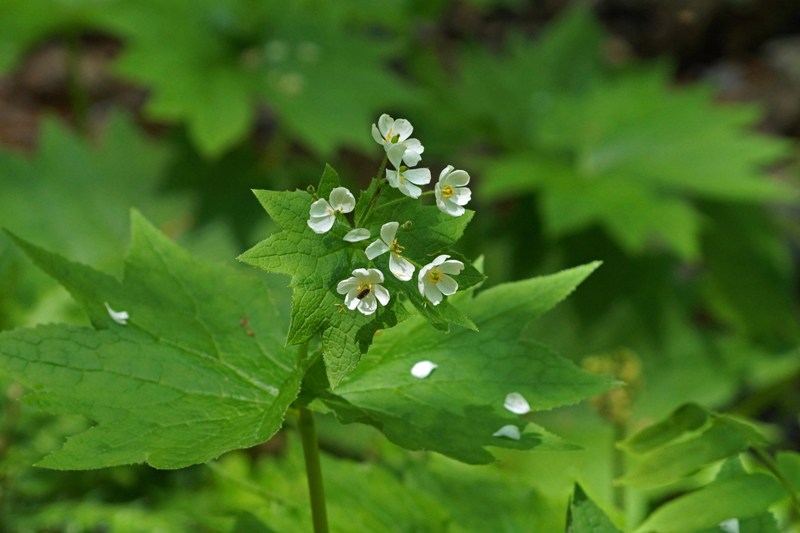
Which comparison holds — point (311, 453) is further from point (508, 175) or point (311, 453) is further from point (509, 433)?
point (508, 175)

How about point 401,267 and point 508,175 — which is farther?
point 508,175

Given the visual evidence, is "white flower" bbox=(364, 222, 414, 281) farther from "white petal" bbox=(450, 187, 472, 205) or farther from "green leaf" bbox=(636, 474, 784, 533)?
"green leaf" bbox=(636, 474, 784, 533)

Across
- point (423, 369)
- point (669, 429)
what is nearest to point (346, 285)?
point (423, 369)

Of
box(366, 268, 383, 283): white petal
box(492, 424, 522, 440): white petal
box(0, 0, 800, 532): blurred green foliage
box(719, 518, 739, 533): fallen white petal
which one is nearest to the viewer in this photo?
box(366, 268, 383, 283): white petal

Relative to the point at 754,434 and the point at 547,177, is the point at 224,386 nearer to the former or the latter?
the point at 754,434

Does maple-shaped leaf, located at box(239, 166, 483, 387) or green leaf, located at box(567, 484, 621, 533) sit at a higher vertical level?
maple-shaped leaf, located at box(239, 166, 483, 387)

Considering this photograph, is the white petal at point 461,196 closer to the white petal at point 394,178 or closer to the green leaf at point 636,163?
the white petal at point 394,178

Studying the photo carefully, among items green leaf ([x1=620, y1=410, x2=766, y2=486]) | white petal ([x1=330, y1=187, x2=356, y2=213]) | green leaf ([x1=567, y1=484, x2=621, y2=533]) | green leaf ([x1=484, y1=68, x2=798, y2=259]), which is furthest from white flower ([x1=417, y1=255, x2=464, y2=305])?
green leaf ([x1=484, y1=68, x2=798, y2=259])
